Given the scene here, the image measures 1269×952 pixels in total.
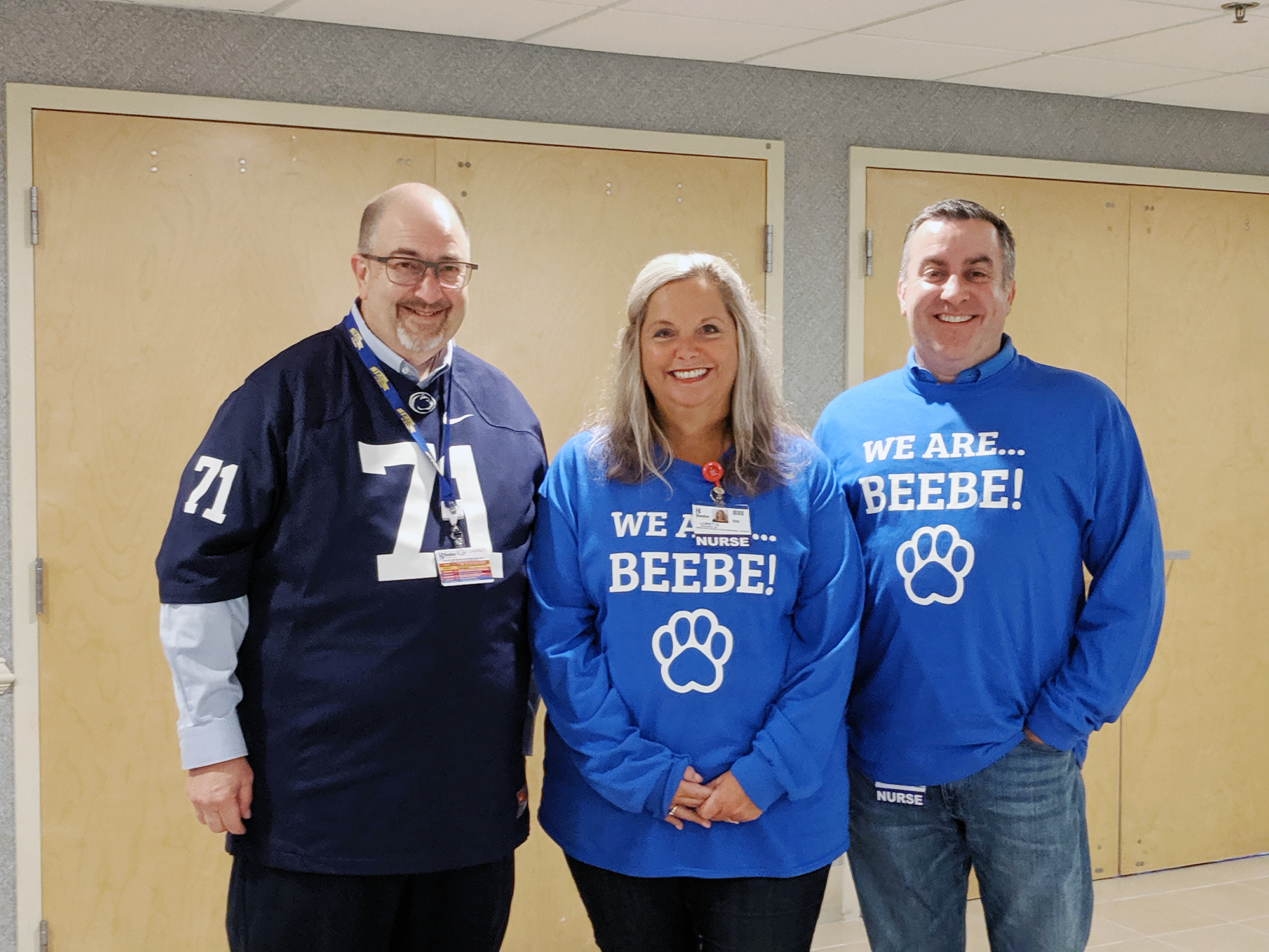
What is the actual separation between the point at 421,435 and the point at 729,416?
489 mm

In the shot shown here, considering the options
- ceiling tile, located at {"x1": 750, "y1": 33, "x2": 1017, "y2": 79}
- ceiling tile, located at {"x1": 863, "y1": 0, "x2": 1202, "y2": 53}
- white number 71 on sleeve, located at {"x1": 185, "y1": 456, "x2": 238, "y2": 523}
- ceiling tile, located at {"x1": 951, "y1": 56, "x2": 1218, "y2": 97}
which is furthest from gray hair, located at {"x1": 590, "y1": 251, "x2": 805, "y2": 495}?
ceiling tile, located at {"x1": 951, "y1": 56, "x2": 1218, "y2": 97}

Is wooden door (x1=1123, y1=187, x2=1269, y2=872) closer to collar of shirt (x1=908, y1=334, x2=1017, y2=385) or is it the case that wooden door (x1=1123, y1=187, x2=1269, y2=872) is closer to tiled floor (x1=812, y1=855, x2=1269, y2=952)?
tiled floor (x1=812, y1=855, x2=1269, y2=952)

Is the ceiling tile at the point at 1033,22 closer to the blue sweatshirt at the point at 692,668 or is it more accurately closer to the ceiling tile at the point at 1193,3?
the ceiling tile at the point at 1193,3

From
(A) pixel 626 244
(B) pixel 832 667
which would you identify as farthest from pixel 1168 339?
(B) pixel 832 667

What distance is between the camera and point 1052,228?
3758mm

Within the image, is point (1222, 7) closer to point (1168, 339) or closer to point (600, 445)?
point (1168, 339)

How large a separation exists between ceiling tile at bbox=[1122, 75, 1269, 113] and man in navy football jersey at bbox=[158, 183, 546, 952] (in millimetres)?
2666

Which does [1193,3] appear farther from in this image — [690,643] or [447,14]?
[690,643]

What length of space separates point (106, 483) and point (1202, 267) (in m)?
3.29

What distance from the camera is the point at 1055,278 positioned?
377 centimetres

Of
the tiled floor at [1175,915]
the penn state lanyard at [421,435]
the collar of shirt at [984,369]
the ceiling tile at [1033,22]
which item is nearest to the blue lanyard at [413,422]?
the penn state lanyard at [421,435]

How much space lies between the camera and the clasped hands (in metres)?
1.82

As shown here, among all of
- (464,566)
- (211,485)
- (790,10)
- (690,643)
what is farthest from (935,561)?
(790,10)

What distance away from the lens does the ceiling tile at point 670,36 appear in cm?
293
